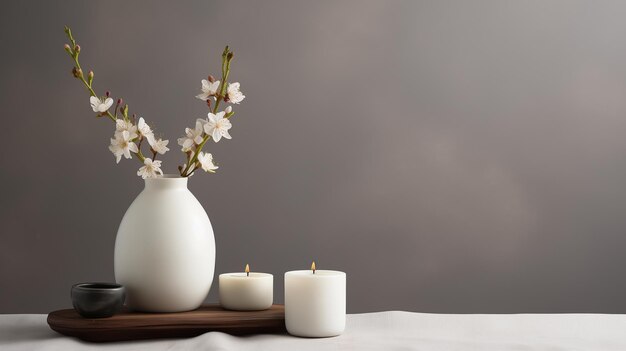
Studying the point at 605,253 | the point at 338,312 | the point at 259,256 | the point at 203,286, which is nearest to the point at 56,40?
the point at 259,256

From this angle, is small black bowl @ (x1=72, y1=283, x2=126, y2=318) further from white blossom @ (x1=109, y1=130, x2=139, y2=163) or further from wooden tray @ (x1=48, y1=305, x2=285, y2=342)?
white blossom @ (x1=109, y1=130, x2=139, y2=163)

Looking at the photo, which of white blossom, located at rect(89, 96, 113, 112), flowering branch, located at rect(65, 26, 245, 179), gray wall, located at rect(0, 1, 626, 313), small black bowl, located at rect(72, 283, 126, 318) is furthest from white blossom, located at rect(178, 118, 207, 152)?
gray wall, located at rect(0, 1, 626, 313)

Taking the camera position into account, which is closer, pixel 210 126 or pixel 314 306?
pixel 314 306

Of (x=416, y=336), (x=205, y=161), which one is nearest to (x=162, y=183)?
(x=205, y=161)

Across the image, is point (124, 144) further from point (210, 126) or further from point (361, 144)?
point (361, 144)

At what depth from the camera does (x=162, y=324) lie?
37.2 inches

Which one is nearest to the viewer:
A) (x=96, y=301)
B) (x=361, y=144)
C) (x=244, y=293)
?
(x=96, y=301)

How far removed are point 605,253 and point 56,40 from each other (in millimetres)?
2023

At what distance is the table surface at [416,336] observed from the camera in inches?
34.9

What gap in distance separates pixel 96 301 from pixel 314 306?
302 millimetres

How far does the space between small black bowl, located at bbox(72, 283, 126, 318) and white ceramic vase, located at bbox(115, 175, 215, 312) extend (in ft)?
0.19

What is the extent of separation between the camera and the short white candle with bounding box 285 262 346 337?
0.95 m

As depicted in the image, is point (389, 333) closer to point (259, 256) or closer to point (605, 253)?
point (259, 256)

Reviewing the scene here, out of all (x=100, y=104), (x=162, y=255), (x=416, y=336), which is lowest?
(x=416, y=336)
